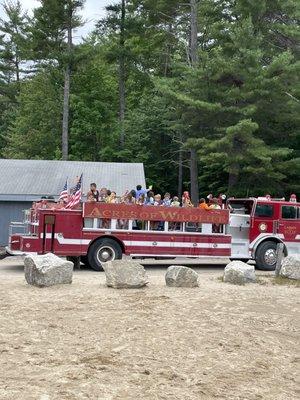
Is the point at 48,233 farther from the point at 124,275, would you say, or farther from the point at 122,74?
the point at 122,74

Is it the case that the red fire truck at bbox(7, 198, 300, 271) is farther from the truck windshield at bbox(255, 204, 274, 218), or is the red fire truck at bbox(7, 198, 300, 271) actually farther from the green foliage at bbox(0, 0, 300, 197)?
the green foliage at bbox(0, 0, 300, 197)

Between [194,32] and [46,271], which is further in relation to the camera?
[194,32]

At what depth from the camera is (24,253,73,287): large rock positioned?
36.0ft

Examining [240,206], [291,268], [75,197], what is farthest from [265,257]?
[75,197]

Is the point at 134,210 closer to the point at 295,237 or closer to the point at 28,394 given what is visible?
the point at 295,237

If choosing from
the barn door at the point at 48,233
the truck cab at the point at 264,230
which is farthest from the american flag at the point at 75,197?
the truck cab at the point at 264,230

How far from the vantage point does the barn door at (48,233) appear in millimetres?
15648

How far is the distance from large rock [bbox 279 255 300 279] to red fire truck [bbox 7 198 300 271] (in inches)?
147

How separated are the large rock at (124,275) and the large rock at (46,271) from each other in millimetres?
897

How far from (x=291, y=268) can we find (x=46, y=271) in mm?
6091

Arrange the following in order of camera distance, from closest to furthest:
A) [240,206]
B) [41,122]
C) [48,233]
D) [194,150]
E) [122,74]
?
[48,233] → [240,206] → [194,150] → [122,74] → [41,122]

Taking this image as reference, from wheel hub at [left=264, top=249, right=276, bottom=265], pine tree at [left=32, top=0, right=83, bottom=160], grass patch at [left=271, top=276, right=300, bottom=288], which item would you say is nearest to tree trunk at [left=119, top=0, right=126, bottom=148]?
pine tree at [left=32, top=0, right=83, bottom=160]

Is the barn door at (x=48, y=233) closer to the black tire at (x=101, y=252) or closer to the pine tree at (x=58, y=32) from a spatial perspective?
the black tire at (x=101, y=252)

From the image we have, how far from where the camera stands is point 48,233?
15.7 meters
